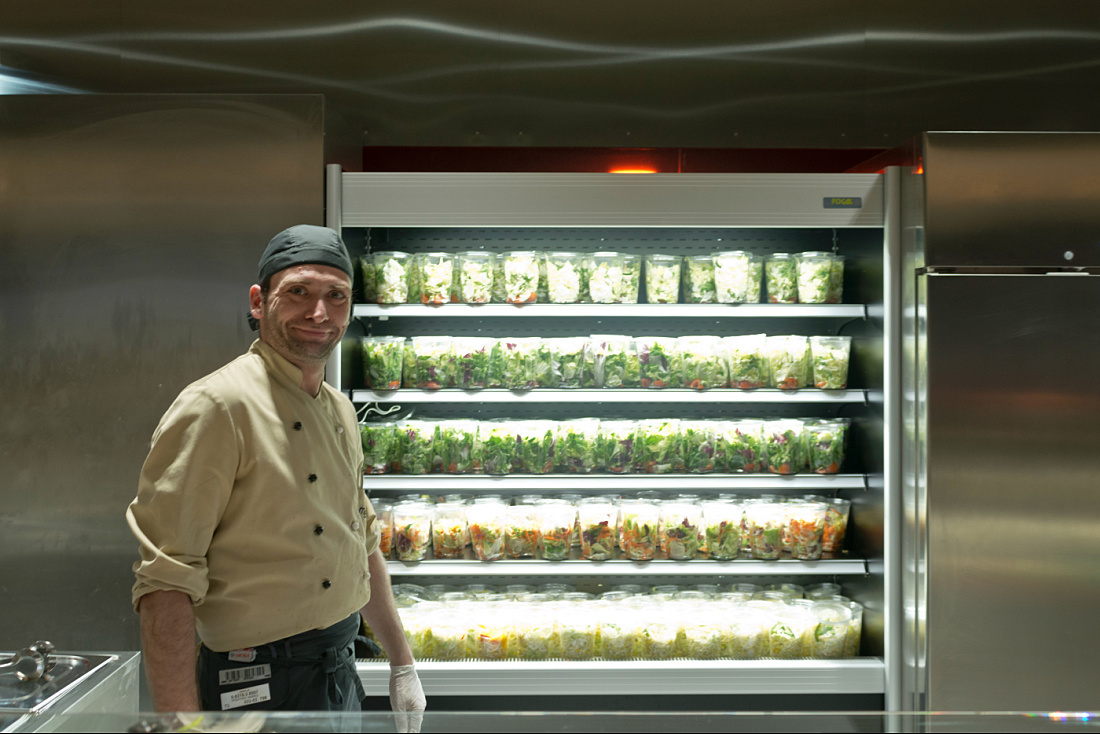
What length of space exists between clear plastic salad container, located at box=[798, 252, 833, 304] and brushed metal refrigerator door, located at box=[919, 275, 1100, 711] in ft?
1.33

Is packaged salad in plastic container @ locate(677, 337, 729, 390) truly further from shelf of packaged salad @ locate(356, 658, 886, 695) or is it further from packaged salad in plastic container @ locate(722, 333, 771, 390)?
shelf of packaged salad @ locate(356, 658, 886, 695)

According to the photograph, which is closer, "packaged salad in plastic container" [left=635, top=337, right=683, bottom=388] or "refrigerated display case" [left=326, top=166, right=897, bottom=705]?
"refrigerated display case" [left=326, top=166, right=897, bottom=705]

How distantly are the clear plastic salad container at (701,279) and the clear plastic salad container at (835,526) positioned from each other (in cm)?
94

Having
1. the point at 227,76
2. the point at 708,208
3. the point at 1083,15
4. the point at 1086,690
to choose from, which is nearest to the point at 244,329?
the point at 227,76

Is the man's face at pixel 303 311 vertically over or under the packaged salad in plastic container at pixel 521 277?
under

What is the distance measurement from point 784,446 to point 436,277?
149 cm

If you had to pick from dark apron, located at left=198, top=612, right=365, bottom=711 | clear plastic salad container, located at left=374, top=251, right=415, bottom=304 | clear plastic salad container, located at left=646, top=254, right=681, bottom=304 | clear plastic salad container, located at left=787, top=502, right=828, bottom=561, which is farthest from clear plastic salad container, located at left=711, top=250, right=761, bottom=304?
dark apron, located at left=198, top=612, right=365, bottom=711

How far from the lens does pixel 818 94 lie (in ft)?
12.3

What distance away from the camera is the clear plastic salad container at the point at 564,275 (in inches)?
123

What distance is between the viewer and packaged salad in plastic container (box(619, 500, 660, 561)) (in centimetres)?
309

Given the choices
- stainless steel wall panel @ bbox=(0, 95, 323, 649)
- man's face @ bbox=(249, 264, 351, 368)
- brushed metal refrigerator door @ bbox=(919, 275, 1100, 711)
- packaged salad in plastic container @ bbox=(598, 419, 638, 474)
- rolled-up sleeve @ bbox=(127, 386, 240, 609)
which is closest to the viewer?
rolled-up sleeve @ bbox=(127, 386, 240, 609)

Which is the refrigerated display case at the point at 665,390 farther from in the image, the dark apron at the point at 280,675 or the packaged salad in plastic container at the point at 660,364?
the dark apron at the point at 280,675

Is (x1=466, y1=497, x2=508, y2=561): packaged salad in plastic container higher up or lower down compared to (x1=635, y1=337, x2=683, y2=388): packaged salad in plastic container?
lower down

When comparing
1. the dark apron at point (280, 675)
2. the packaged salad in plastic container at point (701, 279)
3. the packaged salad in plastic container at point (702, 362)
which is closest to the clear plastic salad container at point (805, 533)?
the packaged salad in plastic container at point (702, 362)
